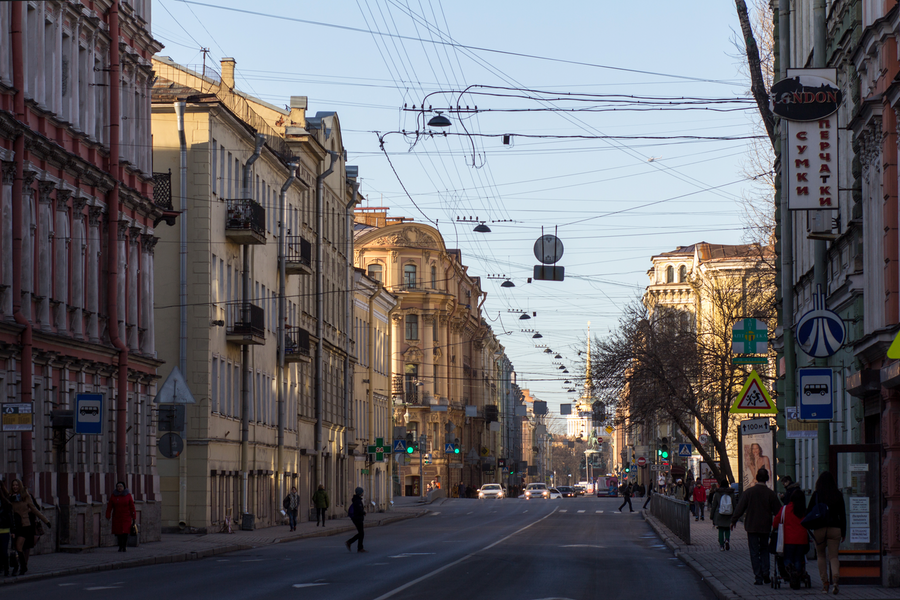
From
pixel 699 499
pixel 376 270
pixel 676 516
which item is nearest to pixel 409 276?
pixel 376 270

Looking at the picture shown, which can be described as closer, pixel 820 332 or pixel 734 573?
pixel 820 332

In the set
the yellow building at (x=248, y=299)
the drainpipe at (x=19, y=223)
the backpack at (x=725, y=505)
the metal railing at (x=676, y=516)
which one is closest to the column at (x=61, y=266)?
the drainpipe at (x=19, y=223)

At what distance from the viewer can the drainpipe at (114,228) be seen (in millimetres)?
33500

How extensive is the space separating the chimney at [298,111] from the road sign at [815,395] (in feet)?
128

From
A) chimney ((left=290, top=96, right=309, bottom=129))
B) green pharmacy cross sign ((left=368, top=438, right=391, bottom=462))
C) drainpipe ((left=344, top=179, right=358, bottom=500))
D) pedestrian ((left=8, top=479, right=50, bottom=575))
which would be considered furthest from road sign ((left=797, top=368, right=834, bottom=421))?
green pharmacy cross sign ((left=368, top=438, right=391, bottom=462))

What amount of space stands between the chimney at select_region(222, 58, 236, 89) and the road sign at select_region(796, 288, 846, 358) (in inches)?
1467

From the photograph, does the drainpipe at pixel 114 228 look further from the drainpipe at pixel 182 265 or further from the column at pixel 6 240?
the drainpipe at pixel 182 265

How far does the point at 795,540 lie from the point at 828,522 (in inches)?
30.6

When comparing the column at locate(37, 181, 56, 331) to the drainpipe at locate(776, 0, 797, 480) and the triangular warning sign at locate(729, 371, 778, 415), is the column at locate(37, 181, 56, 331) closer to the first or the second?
the triangular warning sign at locate(729, 371, 778, 415)

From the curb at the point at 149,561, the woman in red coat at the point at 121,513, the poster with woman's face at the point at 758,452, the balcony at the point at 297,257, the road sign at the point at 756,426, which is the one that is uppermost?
the balcony at the point at 297,257

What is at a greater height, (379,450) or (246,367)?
(246,367)

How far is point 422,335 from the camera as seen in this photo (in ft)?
343

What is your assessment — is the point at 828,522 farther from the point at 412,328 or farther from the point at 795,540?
the point at 412,328

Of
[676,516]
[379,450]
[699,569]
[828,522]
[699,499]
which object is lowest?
[699,499]
